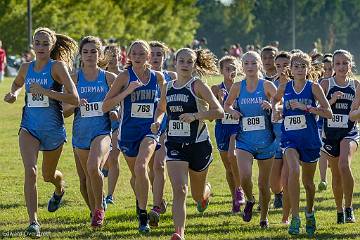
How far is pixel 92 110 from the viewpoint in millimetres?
11258

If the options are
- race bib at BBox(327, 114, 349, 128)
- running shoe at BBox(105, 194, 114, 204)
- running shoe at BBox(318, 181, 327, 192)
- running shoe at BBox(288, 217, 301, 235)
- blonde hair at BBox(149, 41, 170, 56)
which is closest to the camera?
running shoe at BBox(288, 217, 301, 235)

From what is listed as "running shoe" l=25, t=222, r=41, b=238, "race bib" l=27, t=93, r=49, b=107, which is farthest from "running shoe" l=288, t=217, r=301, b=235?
"race bib" l=27, t=93, r=49, b=107

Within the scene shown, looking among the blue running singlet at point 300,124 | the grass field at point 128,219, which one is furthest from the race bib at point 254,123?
the grass field at point 128,219

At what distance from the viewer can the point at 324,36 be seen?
106000 mm

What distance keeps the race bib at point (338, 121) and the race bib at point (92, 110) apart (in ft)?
8.67

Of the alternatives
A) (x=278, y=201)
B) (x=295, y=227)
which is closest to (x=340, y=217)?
(x=295, y=227)

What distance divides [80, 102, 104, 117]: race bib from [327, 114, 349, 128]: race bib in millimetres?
2642

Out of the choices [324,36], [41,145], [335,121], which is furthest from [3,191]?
[324,36]

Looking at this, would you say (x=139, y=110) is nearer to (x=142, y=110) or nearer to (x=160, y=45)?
(x=142, y=110)

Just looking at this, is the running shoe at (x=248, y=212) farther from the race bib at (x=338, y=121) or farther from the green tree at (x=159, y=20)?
the green tree at (x=159, y=20)

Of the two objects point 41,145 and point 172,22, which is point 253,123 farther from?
point 172,22

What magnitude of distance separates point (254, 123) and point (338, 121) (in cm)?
110

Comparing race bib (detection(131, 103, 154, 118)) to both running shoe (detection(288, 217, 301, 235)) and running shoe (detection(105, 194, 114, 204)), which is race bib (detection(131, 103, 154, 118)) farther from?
running shoe (detection(105, 194, 114, 204))

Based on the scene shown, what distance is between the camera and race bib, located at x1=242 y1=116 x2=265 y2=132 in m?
11.4
